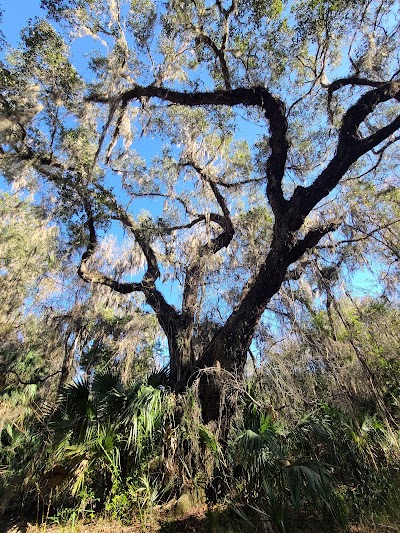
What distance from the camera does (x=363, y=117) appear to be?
5.62m

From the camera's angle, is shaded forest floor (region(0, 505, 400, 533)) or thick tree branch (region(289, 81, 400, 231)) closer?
shaded forest floor (region(0, 505, 400, 533))

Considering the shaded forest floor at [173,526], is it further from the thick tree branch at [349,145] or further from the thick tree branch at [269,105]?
the thick tree branch at [269,105]

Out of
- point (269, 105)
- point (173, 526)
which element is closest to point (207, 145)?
point (269, 105)

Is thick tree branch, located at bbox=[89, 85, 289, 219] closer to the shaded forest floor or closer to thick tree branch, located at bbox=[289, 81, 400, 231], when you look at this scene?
thick tree branch, located at bbox=[289, 81, 400, 231]

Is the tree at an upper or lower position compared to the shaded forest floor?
upper

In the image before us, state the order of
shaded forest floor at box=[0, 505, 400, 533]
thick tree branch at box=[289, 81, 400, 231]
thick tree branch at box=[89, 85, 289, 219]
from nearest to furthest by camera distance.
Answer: shaded forest floor at box=[0, 505, 400, 533] → thick tree branch at box=[289, 81, 400, 231] → thick tree branch at box=[89, 85, 289, 219]

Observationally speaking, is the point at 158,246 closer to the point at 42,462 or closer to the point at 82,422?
the point at 82,422

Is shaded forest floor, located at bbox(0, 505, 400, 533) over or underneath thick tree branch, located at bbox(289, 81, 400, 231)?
underneath

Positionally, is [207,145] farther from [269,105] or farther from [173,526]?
[173,526]

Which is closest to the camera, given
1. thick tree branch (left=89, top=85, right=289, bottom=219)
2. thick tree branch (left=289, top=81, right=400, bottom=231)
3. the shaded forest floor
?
the shaded forest floor

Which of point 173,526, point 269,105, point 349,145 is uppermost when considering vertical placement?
point 269,105

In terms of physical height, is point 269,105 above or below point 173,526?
above

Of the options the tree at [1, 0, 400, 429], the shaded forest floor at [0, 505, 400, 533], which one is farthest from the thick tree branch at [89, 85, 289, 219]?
the shaded forest floor at [0, 505, 400, 533]

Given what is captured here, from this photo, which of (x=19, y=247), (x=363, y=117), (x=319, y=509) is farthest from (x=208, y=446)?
(x=19, y=247)
